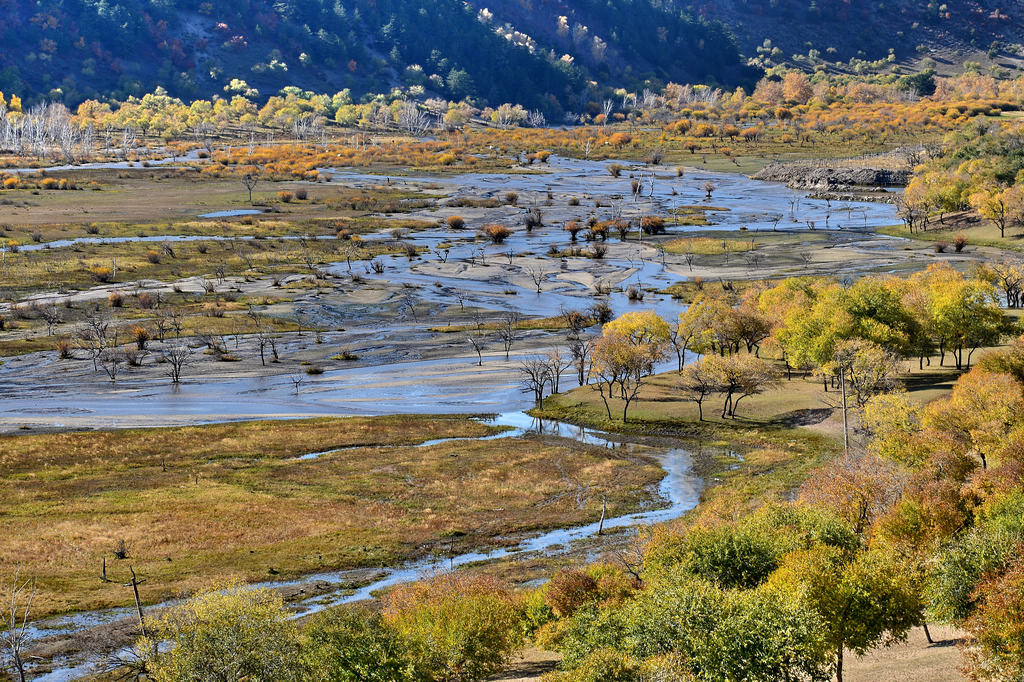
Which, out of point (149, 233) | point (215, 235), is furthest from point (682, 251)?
point (149, 233)

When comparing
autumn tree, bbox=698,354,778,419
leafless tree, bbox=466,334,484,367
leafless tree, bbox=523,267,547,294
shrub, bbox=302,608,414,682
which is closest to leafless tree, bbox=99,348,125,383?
leafless tree, bbox=466,334,484,367

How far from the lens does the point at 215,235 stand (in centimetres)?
18825

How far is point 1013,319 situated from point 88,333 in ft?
346

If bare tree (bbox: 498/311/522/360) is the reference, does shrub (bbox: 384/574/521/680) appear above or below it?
below

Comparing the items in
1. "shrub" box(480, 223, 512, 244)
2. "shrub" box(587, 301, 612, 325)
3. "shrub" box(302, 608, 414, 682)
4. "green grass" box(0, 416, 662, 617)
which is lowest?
"green grass" box(0, 416, 662, 617)

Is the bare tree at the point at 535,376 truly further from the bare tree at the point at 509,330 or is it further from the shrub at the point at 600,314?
the shrub at the point at 600,314

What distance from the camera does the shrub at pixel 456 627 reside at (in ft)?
147

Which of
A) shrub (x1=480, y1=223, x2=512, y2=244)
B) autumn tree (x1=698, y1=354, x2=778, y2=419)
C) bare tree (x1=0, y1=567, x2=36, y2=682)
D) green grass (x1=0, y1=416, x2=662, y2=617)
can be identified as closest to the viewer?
bare tree (x1=0, y1=567, x2=36, y2=682)

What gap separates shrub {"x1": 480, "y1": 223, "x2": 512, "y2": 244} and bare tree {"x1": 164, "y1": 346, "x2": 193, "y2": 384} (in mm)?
80003

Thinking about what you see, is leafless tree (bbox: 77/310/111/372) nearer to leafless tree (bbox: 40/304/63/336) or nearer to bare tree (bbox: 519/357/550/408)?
leafless tree (bbox: 40/304/63/336)

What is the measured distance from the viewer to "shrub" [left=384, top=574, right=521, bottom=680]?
44.8 m

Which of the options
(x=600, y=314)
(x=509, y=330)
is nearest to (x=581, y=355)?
(x=509, y=330)

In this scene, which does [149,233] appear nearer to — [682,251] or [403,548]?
[682,251]

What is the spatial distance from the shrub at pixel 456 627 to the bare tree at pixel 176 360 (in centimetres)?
6662
